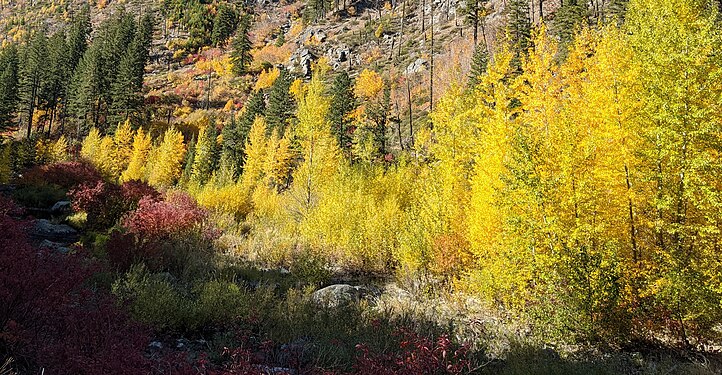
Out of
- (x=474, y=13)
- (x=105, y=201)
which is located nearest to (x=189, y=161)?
(x=105, y=201)

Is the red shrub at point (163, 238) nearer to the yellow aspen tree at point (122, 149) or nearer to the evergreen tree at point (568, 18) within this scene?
the yellow aspen tree at point (122, 149)

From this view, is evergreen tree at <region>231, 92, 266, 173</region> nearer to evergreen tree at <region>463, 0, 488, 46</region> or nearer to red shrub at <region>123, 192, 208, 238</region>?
red shrub at <region>123, 192, 208, 238</region>

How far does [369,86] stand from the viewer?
5131cm

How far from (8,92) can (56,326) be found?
188ft

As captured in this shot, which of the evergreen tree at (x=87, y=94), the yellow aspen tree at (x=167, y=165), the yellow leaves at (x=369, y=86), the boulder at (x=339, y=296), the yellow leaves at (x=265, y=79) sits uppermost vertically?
the yellow leaves at (x=265, y=79)

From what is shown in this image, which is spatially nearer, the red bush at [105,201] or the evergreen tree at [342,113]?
the red bush at [105,201]

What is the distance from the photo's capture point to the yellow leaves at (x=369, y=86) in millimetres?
50594

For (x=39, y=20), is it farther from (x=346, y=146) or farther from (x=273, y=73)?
(x=346, y=146)

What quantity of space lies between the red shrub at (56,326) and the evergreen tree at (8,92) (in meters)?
48.0

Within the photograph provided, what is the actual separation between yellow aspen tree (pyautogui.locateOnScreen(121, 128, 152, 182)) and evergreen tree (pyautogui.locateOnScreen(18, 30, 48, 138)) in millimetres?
19790

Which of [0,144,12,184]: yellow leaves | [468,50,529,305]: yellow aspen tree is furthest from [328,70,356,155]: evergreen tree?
[468,50,529,305]: yellow aspen tree

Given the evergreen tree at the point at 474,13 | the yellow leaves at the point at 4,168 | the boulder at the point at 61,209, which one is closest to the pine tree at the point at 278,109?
the yellow leaves at the point at 4,168

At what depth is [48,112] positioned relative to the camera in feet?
165

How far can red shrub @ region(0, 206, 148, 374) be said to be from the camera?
110 inches
